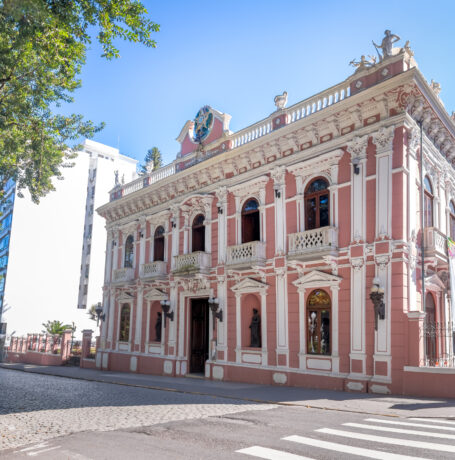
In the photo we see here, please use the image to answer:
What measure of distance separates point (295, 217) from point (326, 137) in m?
3.04

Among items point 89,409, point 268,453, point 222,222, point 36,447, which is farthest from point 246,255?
point 36,447

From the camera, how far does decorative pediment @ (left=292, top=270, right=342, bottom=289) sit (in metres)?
14.8

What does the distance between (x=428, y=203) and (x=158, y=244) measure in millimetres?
13078

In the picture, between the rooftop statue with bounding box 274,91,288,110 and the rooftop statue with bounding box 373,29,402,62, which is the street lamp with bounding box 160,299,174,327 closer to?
the rooftop statue with bounding box 274,91,288,110

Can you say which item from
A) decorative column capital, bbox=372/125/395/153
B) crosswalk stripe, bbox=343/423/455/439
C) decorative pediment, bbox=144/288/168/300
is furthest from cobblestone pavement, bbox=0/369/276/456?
decorative column capital, bbox=372/125/395/153

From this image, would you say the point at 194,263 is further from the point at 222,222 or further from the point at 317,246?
the point at 317,246

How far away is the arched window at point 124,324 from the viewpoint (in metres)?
23.9

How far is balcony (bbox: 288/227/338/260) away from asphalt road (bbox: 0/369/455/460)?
5.44 meters

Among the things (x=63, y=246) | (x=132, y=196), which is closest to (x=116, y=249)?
(x=132, y=196)

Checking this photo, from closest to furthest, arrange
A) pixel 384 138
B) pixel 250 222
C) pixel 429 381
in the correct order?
pixel 429 381, pixel 384 138, pixel 250 222

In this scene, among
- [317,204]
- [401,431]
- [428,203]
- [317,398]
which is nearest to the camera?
[401,431]

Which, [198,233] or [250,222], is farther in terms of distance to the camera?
[198,233]

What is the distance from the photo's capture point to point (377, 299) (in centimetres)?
1315

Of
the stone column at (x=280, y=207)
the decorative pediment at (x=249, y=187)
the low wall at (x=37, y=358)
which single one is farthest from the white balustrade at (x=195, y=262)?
the low wall at (x=37, y=358)
